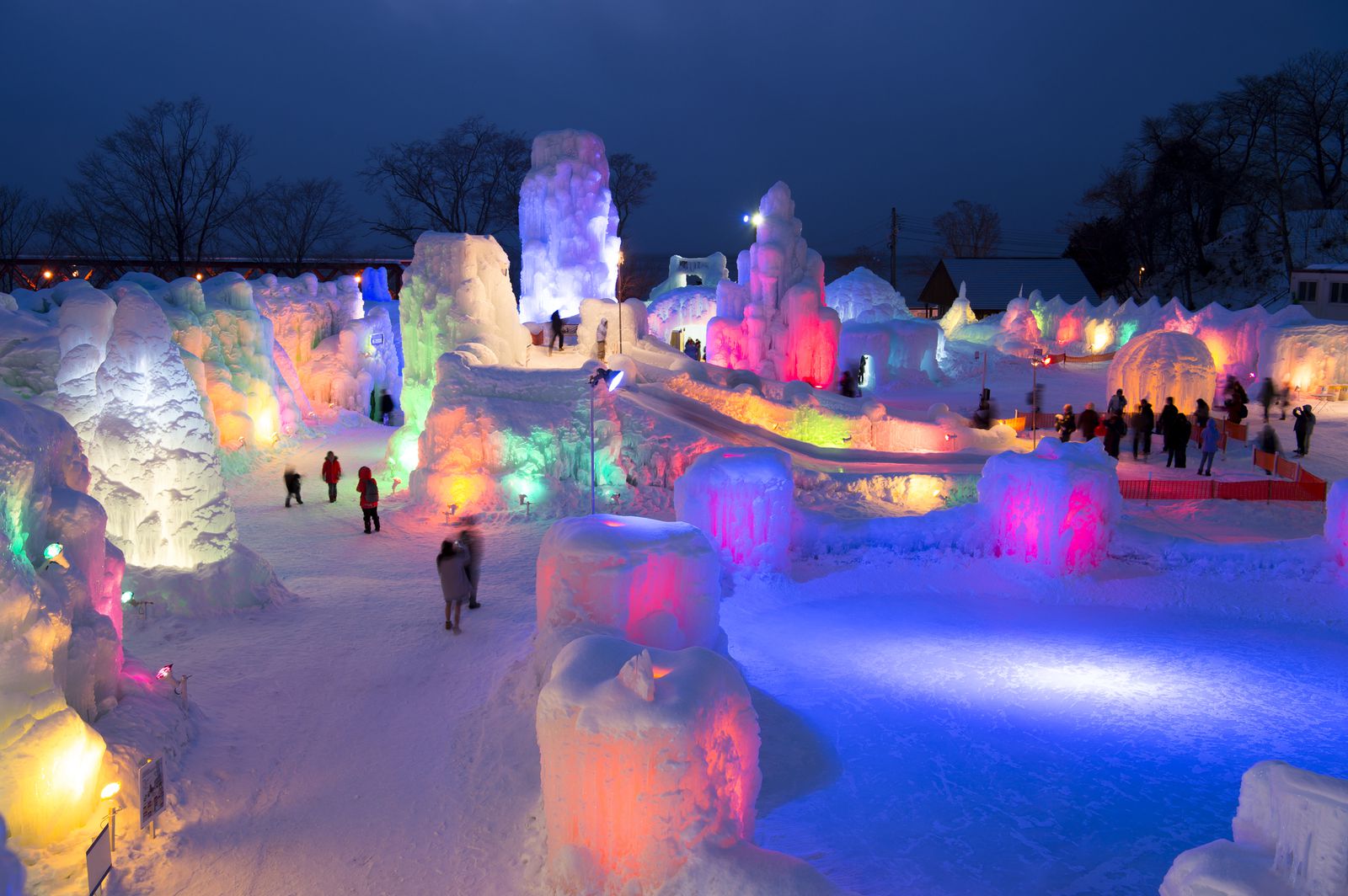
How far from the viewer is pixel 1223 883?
4.57 m

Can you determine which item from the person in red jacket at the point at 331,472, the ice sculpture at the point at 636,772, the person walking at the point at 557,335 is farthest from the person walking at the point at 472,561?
the person walking at the point at 557,335

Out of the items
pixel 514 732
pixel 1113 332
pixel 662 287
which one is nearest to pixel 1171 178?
pixel 1113 332

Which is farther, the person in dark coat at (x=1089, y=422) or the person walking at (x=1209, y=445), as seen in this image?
the person in dark coat at (x=1089, y=422)

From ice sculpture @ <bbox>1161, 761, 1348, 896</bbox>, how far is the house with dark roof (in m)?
42.8

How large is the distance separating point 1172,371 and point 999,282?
27557 millimetres

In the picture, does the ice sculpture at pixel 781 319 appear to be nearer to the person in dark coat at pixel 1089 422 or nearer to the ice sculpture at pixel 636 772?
the person in dark coat at pixel 1089 422

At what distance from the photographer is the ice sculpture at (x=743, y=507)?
41.6 ft

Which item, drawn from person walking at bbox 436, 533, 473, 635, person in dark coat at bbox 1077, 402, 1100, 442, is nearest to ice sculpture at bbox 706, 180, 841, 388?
person in dark coat at bbox 1077, 402, 1100, 442

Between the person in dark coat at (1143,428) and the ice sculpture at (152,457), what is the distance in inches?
634

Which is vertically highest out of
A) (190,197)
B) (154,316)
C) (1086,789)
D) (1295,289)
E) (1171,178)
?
(1171,178)

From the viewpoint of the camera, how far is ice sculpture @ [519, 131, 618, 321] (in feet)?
90.3

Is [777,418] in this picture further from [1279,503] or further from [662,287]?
[662,287]

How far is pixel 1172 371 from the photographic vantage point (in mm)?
21656

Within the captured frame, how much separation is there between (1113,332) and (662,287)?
19.1 meters
